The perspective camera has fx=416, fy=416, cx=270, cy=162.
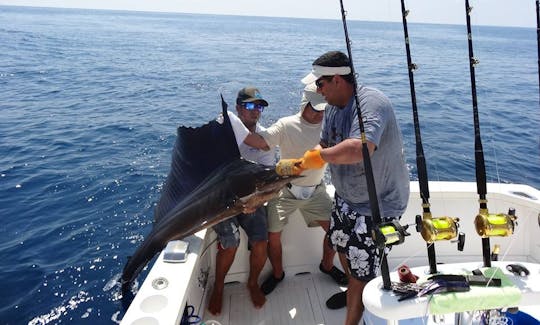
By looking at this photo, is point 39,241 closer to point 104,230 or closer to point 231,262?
point 104,230

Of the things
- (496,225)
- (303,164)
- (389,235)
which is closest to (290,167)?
(303,164)

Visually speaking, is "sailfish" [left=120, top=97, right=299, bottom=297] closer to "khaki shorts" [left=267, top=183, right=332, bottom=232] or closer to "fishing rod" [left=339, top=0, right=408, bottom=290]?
"khaki shorts" [left=267, top=183, right=332, bottom=232]

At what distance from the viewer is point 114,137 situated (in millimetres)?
7008

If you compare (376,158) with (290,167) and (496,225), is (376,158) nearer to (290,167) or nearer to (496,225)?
(290,167)

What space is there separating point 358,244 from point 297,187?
29.8 inches

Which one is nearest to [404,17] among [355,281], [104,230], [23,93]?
[355,281]

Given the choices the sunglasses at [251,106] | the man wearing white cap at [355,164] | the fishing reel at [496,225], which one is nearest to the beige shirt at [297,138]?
the sunglasses at [251,106]

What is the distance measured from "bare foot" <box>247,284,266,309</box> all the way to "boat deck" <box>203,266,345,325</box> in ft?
0.09

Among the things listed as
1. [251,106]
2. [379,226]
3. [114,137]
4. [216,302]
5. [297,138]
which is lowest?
[216,302]

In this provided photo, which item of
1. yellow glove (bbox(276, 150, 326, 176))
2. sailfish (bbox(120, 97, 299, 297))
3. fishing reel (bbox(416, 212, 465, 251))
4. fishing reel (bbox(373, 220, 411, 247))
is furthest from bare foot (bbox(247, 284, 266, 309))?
fishing reel (bbox(416, 212, 465, 251))

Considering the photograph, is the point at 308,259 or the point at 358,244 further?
the point at 308,259

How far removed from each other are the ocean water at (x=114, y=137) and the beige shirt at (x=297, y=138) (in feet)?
5.38

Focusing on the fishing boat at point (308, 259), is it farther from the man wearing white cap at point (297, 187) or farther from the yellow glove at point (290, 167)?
the yellow glove at point (290, 167)

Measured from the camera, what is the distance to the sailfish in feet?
7.06
